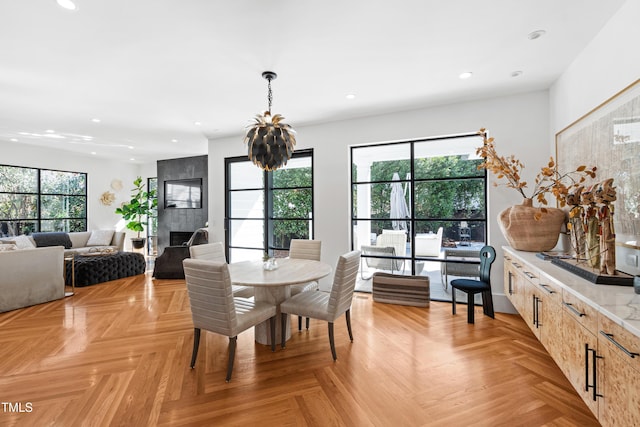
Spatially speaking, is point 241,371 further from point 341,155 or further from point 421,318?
point 341,155

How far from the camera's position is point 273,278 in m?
2.62

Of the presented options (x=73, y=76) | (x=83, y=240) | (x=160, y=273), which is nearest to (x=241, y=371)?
(x=73, y=76)

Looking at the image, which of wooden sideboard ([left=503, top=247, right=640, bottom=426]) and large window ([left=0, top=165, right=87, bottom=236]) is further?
large window ([left=0, top=165, right=87, bottom=236])

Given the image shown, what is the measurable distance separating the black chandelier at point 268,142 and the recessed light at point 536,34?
2179 mm

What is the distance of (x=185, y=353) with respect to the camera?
2.71 meters

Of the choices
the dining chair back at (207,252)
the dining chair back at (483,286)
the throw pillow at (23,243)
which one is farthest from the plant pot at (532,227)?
the throw pillow at (23,243)

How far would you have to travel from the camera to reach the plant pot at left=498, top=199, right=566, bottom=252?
2.80m

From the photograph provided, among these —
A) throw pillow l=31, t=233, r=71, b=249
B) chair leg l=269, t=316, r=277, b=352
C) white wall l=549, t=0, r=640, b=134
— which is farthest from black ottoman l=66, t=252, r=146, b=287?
white wall l=549, t=0, r=640, b=134

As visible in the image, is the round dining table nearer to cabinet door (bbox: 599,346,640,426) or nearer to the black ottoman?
cabinet door (bbox: 599,346,640,426)

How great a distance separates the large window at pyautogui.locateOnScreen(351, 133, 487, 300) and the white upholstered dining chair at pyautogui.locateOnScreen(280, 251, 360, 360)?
191cm

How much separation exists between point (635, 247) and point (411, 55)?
2.24 metres

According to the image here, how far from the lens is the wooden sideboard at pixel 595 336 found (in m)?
1.21

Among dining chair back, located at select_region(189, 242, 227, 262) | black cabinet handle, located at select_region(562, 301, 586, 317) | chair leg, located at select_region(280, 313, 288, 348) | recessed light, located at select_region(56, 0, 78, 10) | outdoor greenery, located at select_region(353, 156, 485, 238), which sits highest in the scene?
recessed light, located at select_region(56, 0, 78, 10)

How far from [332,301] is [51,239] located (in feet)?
23.0
